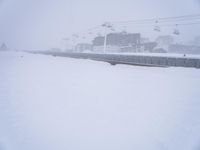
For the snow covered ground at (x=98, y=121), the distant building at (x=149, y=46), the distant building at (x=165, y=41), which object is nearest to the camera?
the snow covered ground at (x=98, y=121)

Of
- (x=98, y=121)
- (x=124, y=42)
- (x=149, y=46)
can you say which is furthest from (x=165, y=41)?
(x=98, y=121)

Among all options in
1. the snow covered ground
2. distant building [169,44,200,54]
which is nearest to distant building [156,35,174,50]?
distant building [169,44,200,54]

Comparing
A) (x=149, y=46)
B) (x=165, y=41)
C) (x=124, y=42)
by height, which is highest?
(x=165, y=41)

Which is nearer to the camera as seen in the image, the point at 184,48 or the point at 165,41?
the point at 184,48

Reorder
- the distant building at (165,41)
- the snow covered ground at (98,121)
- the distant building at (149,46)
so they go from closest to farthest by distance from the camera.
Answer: the snow covered ground at (98,121), the distant building at (149,46), the distant building at (165,41)

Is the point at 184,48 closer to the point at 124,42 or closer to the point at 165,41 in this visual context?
the point at 165,41

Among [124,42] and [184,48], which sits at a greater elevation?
[124,42]

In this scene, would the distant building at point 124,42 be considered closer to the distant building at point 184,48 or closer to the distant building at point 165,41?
the distant building at point 165,41

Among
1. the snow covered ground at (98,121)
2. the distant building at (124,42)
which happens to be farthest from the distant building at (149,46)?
the snow covered ground at (98,121)

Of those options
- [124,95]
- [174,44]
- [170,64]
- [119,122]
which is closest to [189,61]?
[170,64]

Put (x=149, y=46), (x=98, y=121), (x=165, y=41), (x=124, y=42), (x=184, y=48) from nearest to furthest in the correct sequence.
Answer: (x=98, y=121)
(x=149, y=46)
(x=184, y=48)
(x=124, y=42)
(x=165, y=41)

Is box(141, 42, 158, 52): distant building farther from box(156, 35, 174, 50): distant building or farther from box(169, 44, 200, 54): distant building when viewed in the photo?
box(156, 35, 174, 50): distant building

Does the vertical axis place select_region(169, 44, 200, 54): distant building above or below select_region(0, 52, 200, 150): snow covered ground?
above

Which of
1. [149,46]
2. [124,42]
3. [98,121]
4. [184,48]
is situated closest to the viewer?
[98,121]
